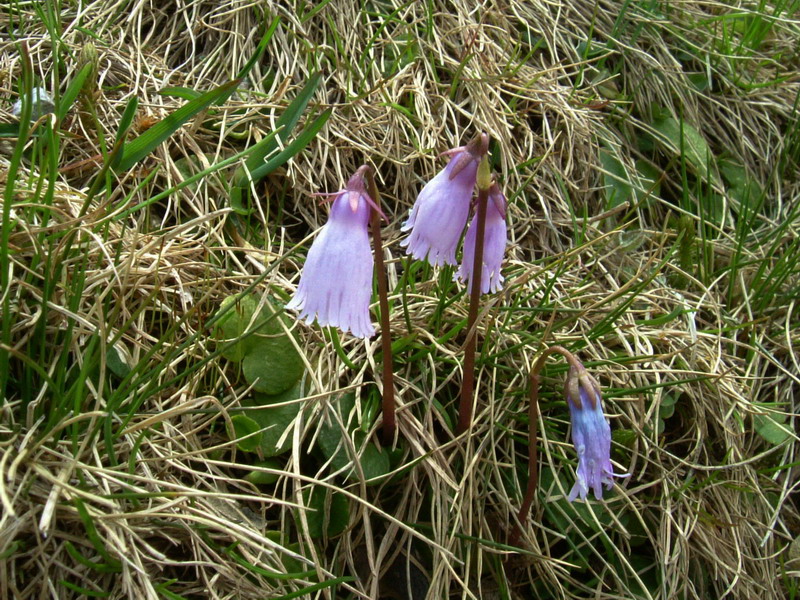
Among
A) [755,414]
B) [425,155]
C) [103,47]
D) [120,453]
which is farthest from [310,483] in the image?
[103,47]

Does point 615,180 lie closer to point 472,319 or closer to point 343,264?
point 472,319

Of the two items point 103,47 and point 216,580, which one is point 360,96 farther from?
point 216,580

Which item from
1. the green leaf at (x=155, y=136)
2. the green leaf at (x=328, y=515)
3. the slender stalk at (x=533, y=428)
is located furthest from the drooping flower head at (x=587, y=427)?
the green leaf at (x=155, y=136)

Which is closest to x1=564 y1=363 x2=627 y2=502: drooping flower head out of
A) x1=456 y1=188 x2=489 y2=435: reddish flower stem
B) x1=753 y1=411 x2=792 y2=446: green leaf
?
x1=456 y1=188 x2=489 y2=435: reddish flower stem

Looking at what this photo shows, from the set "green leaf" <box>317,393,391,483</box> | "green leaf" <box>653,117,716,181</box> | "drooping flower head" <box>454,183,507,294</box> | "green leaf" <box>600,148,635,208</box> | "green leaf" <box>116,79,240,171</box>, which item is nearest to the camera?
"drooping flower head" <box>454,183,507,294</box>

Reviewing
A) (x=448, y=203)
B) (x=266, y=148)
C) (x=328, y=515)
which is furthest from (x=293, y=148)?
(x=328, y=515)

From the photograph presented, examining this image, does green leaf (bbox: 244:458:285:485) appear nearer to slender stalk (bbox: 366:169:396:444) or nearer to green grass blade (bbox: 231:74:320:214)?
slender stalk (bbox: 366:169:396:444)
